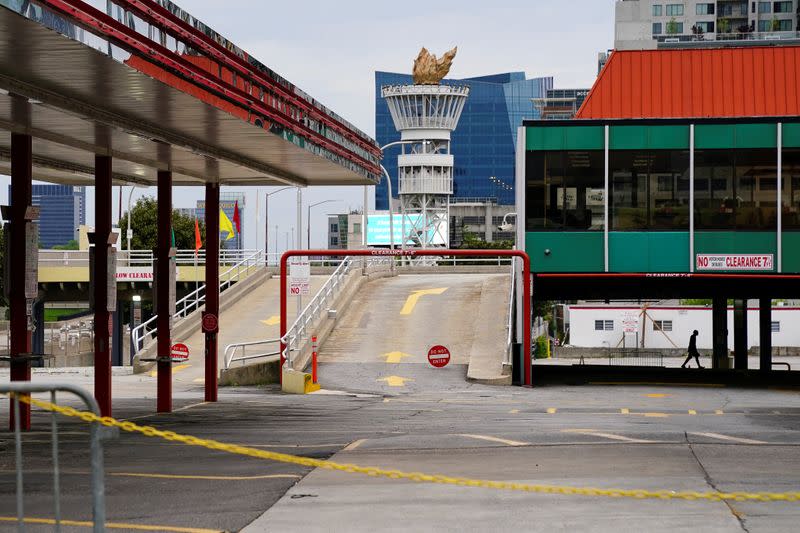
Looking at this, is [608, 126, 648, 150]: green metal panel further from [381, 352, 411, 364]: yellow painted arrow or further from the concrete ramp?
[381, 352, 411, 364]: yellow painted arrow

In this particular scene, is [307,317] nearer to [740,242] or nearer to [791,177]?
[740,242]

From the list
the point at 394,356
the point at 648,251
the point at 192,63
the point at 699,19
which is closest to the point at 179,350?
the point at 394,356

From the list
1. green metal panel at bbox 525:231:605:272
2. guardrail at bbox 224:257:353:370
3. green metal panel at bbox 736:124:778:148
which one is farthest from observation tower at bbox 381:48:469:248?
green metal panel at bbox 736:124:778:148

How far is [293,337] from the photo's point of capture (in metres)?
33.2

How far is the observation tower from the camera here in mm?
148375

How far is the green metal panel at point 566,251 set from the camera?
30.8m

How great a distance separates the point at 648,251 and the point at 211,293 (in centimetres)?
1154

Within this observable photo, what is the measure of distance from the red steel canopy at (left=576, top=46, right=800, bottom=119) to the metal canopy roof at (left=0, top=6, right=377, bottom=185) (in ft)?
31.0

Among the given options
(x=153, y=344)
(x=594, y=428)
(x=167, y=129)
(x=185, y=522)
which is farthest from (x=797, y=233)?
(x=185, y=522)

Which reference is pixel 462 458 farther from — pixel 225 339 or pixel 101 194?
pixel 225 339

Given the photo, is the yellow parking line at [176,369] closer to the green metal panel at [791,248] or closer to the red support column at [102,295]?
the red support column at [102,295]

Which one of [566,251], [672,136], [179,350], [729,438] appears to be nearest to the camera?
[729,438]

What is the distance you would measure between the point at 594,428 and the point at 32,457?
343 inches

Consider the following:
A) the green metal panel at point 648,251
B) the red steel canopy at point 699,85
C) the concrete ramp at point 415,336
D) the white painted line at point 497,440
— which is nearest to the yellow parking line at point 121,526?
the white painted line at point 497,440
